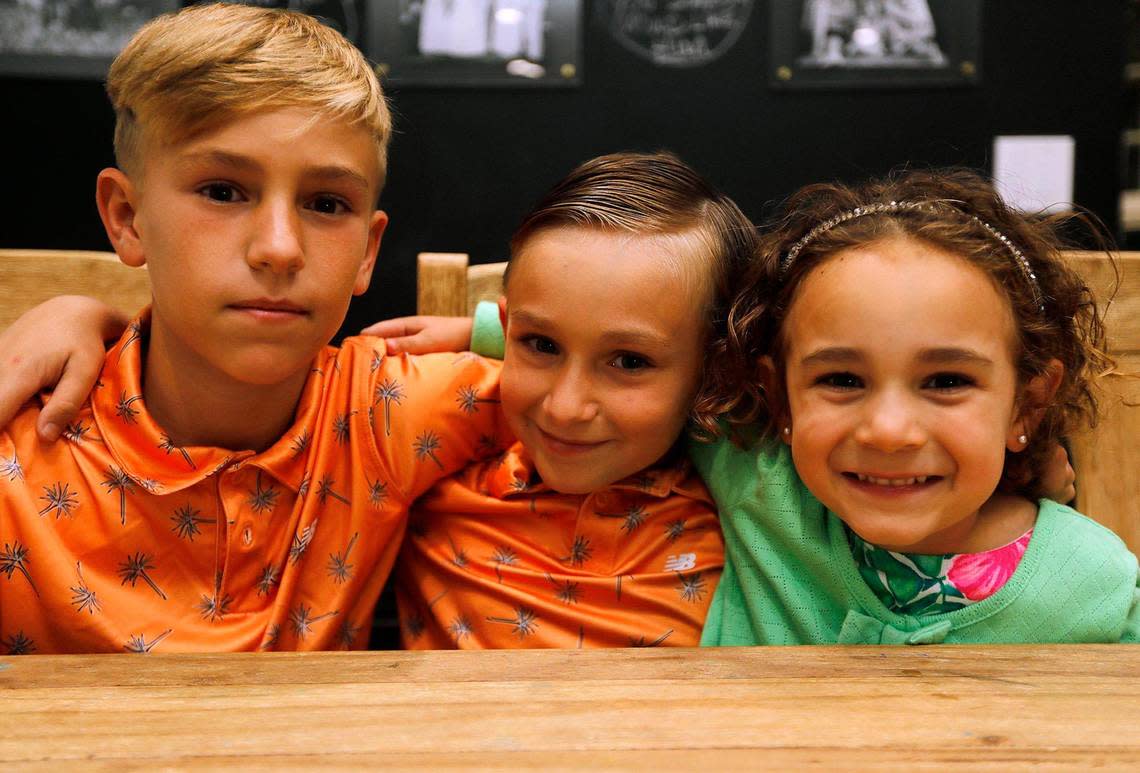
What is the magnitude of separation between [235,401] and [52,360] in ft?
0.68

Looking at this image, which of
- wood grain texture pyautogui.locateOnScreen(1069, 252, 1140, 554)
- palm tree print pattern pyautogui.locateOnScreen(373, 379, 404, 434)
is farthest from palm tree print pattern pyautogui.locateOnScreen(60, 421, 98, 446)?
wood grain texture pyautogui.locateOnScreen(1069, 252, 1140, 554)

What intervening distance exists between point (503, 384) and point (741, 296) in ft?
1.00

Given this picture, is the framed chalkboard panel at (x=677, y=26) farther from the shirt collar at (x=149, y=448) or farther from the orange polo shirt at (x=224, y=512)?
the shirt collar at (x=149, y=448)

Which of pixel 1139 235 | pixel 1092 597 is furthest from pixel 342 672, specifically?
pixel 1139 235

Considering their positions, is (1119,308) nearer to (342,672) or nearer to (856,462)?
(856,462)

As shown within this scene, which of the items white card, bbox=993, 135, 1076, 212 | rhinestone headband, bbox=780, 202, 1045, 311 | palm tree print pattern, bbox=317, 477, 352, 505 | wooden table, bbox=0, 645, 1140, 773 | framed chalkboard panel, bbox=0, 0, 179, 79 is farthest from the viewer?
white card, bbox=993, 135, 1076, 212

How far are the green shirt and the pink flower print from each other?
2 centimetres

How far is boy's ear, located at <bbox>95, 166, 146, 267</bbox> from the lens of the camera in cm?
121

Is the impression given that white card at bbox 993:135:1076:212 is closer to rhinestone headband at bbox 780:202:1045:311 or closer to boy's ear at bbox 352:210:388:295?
rhinestone headband at bbox 780:202:1045:311

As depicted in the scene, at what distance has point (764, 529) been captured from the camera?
Answer: 4.06 feet

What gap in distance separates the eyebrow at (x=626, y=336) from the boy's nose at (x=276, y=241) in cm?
28

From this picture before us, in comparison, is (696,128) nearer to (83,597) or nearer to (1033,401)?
(1033,401)

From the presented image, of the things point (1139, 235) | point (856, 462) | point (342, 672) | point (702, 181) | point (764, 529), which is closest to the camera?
point (342, 672)

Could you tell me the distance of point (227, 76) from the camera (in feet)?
3.62
